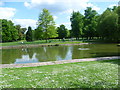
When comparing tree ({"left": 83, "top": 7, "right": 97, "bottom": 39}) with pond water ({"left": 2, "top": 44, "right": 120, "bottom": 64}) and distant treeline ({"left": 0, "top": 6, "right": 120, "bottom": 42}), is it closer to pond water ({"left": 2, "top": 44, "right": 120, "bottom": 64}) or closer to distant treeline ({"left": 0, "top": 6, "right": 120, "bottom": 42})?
distant treeline ({"left": 0, "top": 6, "right": 120, "bottom": 42})

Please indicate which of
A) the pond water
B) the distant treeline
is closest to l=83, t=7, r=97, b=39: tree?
the distant treeline

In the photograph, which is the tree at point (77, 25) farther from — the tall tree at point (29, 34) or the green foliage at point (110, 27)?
the tall tree at point (29, 34)

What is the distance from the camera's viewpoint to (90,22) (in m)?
55.4

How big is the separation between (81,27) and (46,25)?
2006 centimetres

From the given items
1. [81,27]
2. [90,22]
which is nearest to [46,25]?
[81,27]

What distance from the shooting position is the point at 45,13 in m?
42.2

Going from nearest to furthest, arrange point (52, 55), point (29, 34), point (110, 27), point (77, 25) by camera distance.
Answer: point (52, 55), point (110, 27), point (29, 34), point (77, 25)

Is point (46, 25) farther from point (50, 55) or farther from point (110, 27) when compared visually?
point (50, 55)

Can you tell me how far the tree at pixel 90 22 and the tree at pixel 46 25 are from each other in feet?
59.8

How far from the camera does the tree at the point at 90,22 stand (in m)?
53.1

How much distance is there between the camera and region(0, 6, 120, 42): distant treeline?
36497 millimetres

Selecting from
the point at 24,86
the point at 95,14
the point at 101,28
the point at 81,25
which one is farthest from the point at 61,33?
the point at 24,86

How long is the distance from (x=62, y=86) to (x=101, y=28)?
124 ft

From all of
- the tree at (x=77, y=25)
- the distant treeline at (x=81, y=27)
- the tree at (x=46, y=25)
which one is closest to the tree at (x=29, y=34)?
the distant treeline at (x=81, y=27)
